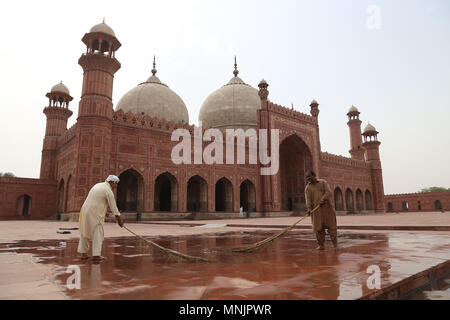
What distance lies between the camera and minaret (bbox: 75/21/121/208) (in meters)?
13.8

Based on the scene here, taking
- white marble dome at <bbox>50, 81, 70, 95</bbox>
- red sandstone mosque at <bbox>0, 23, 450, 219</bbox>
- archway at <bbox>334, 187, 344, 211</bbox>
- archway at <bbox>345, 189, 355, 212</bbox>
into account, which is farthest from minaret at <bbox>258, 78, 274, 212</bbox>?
white marble dome at <bbox>50, 81, 70, 95</bbox>

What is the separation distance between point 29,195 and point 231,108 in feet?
54.7

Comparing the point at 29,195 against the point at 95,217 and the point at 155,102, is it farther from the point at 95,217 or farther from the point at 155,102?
the point at 95,217

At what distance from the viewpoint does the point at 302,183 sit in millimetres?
24141

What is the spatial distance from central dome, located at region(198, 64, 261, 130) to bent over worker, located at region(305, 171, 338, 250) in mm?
21877

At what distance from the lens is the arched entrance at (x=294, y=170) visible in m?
23.8

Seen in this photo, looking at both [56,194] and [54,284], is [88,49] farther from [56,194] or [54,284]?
[54,284]

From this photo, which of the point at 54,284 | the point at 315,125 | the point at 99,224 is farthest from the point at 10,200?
the point at 315,125

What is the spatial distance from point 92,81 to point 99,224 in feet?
44.9

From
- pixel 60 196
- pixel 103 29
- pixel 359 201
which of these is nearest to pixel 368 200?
pixel 359 201

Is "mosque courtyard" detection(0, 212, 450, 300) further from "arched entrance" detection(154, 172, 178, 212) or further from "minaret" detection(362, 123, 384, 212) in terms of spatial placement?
"minaret" detection(362, 123, 384, 212)

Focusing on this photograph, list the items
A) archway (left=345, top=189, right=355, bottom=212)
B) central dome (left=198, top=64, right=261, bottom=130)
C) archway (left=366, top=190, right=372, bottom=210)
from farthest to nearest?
archway (left=366, top=190, right=372, bottom=210)
archway (left=345, top=189, right=355, bottom=212)
central dome (left=198, top=64, right=261, bottom=130)
